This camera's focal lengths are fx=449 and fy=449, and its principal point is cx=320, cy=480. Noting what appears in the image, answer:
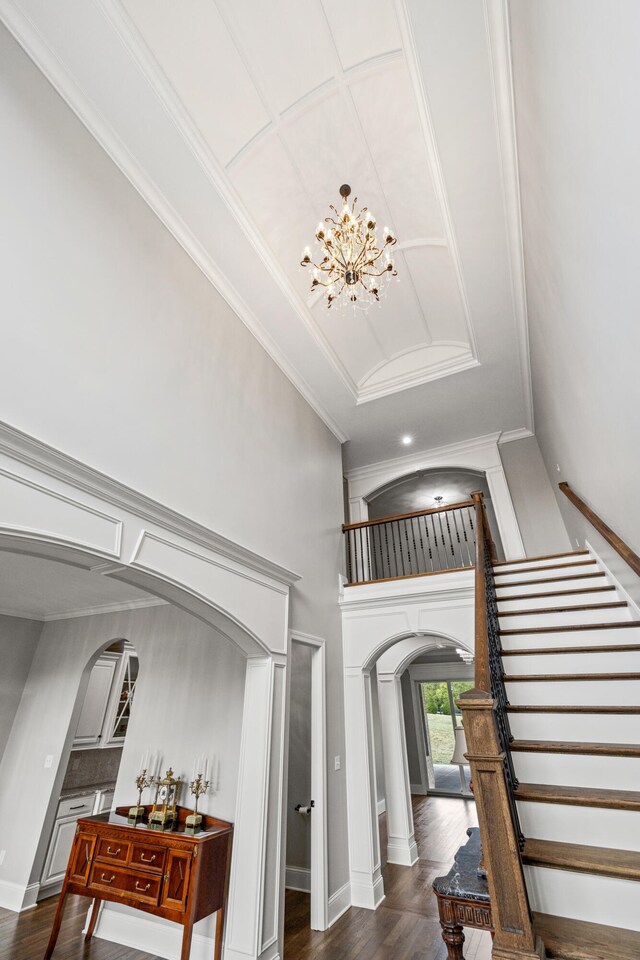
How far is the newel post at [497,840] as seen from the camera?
1.36 meters

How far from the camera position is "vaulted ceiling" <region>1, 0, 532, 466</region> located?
2900mm

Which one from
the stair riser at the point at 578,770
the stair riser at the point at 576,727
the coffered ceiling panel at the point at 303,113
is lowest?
the stair riser at the point at 578,770

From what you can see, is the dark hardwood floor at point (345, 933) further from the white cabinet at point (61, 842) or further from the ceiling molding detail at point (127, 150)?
the ceiling molding detail at point (127, 150)

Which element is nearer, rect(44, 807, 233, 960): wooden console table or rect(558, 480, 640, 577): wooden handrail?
rect(558, 480, 640, 577): wooden handrail

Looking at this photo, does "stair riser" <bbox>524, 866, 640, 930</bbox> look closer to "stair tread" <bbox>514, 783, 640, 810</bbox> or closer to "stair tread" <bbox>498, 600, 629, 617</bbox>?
"stair tread" <bbox>514, 783, 640, 810</bbox>

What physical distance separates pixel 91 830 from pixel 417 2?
6.46 meters

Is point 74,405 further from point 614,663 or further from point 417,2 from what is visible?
point 614,663

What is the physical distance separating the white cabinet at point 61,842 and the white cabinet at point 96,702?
0.74m

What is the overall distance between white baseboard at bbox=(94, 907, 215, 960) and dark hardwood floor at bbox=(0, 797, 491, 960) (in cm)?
7

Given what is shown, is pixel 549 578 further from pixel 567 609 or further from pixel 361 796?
pixel 361 796

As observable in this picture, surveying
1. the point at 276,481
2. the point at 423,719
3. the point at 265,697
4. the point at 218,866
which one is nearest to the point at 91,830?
the point at 218,866

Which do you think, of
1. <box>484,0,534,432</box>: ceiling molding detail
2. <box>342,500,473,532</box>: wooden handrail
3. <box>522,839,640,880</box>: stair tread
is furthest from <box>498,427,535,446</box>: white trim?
<box>522,839,640,880</box>: stair tread

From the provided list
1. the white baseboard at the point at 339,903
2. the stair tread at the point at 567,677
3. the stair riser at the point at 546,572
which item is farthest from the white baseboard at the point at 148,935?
the stair riser at the point at 546,572

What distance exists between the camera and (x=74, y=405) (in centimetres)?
245
